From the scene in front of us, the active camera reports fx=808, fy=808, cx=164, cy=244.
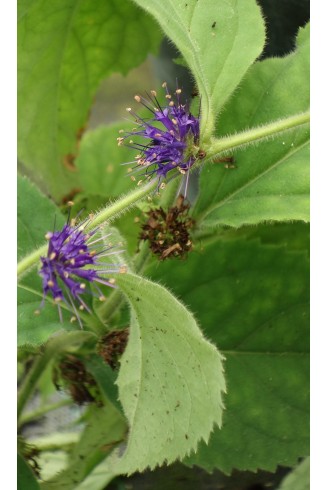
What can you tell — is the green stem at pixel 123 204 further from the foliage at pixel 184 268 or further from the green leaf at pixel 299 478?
the green leaf at pixel 299 478

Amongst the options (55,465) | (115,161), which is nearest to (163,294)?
(55,465)

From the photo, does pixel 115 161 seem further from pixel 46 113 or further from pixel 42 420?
pixel 42 420

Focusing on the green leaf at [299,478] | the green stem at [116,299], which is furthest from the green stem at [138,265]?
the green leaf at [299,478]

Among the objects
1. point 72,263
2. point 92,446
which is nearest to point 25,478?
point 92,446

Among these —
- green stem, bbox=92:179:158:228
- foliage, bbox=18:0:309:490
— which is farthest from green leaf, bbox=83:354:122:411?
green stem, bbox=92:179:158:228

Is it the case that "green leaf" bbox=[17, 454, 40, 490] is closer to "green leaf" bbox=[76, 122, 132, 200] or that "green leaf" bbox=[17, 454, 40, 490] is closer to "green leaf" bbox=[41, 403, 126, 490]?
"green leaf" bbox=[41, 403, 126, 490]

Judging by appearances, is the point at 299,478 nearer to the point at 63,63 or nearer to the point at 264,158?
the point at 264,158

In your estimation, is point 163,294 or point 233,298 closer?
point 163,294
